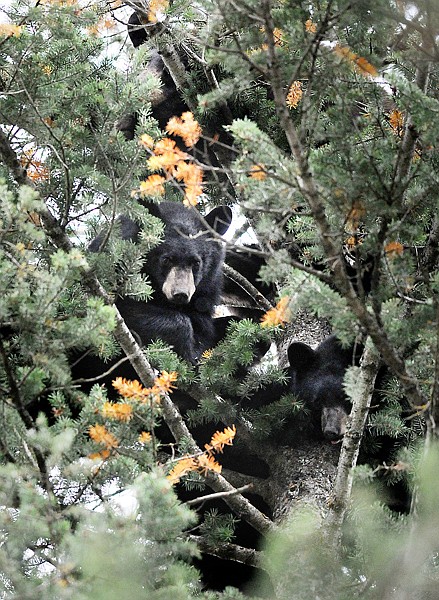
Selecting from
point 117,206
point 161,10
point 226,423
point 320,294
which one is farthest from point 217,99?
point 161,10

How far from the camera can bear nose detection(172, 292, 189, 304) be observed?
7.07 m

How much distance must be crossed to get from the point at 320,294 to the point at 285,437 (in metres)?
2.81

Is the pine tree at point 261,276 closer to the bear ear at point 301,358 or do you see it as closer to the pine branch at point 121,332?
the pine branch at point 121,332

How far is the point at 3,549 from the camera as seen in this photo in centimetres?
391

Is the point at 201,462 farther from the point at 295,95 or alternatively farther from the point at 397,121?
the point at 295,95

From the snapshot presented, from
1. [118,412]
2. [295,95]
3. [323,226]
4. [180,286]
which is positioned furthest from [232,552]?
[295,95]

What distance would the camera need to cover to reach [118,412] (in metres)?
4.29

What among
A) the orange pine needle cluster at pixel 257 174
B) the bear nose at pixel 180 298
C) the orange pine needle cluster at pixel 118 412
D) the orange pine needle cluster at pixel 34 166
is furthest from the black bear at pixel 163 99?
the orange pine needle cluster at pixel 257 174

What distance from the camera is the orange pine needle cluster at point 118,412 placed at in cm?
428

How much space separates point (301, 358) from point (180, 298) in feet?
3.46

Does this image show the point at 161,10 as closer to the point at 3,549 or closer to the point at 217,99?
the point at 217,99

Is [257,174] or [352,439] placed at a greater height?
[257,174]

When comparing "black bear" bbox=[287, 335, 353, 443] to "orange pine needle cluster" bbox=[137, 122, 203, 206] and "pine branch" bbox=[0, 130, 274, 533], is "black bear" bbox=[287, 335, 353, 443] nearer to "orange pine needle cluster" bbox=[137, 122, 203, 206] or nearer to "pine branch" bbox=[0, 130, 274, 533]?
"pine branch" bbox=[0, 130, 274, 533]

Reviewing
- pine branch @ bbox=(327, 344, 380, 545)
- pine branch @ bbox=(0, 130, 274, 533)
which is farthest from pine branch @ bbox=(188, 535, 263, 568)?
pine branch @ bbox=(327, 344, 380, 545)
